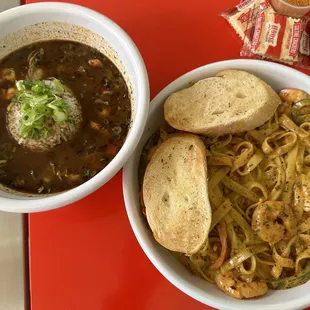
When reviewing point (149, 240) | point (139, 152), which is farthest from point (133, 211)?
point (139, 152)

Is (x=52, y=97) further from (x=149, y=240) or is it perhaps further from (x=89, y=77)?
(x=149, y=240)

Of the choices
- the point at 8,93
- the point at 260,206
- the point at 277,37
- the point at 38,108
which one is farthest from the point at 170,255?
the point at 277,37

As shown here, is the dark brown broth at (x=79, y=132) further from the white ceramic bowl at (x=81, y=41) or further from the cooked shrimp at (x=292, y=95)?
the cooked shrimp at (x=292, y=95)

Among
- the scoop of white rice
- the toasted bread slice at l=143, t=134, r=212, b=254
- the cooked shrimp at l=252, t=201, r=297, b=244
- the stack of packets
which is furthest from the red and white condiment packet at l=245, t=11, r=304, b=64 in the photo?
the scoop of white rice

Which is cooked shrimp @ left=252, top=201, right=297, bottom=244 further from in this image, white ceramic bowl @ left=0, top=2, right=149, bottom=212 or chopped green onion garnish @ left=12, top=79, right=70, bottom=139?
chopped green onion garnish @ left=12, top=79, right=70, bottom=139

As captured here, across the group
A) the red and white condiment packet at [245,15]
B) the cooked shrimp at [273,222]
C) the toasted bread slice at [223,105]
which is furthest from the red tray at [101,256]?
the cooked shrimp at [273,222]

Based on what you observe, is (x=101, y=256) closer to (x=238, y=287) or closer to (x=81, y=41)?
(x=238, y=287)
